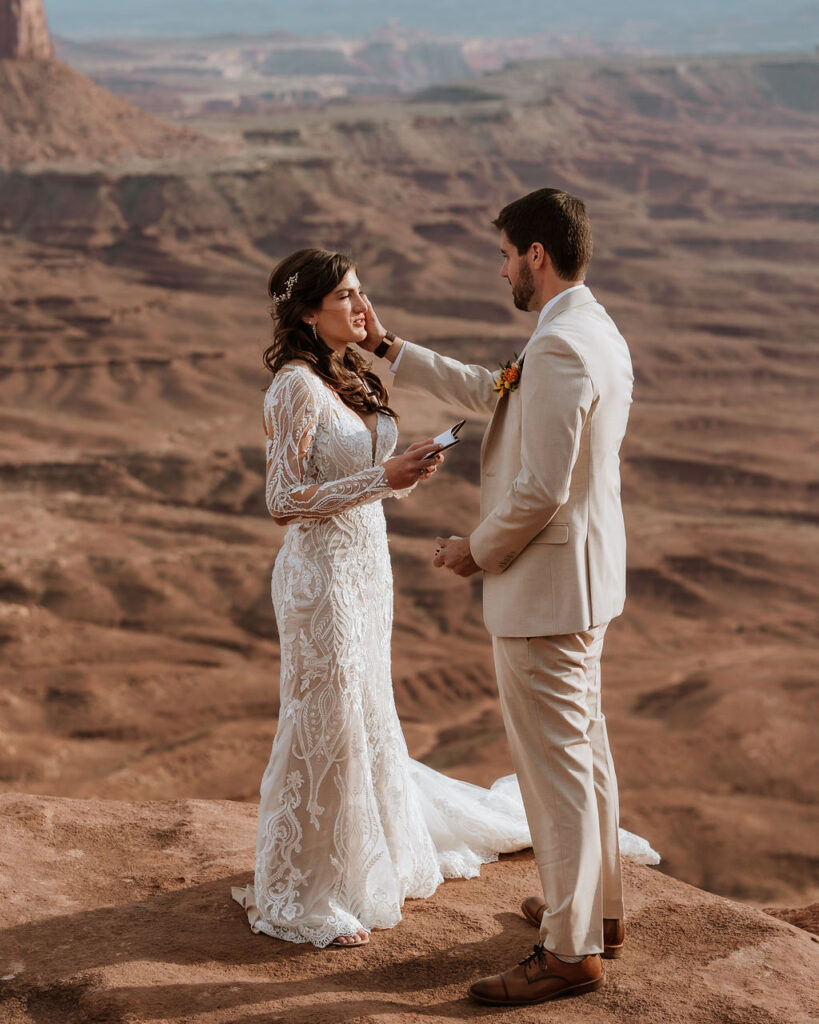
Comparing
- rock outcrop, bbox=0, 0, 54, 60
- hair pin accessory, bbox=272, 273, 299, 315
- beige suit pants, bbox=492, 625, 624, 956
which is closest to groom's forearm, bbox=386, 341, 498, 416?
hair pin accessory, bbox=272, 273, 299, 315

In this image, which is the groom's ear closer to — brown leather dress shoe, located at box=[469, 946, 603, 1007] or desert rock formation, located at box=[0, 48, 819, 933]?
brown leather dress shoe, located at box=[469, 946, 603, 1007]

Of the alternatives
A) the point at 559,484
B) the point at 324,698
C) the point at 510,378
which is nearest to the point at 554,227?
the point at 510,378

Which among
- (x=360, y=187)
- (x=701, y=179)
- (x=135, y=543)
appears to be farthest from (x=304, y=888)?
(x=701, y=179)

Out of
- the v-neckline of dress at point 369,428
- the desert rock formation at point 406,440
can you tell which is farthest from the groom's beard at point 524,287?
the desert rock formation at point 406,440

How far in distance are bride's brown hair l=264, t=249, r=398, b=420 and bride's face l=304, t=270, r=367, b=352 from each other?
0.02 metres

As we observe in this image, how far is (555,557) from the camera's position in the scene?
10.7 ft

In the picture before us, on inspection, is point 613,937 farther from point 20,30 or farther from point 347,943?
point 20,30

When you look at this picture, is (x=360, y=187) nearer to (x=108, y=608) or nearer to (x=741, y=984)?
(x=108, y=608)

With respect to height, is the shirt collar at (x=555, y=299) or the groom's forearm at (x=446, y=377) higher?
the shirt collar at (x=555, y=299)

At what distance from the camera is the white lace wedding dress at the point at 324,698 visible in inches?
147

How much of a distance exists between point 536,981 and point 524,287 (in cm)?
197

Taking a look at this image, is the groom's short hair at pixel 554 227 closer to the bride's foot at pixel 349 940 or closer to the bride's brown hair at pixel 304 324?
the bride's brown hair at pixel 304 324

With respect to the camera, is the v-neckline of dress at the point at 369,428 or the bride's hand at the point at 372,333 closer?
the v-neckline of dress at the point at 369,428

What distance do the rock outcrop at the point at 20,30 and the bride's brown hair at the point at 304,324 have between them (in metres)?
45.4
